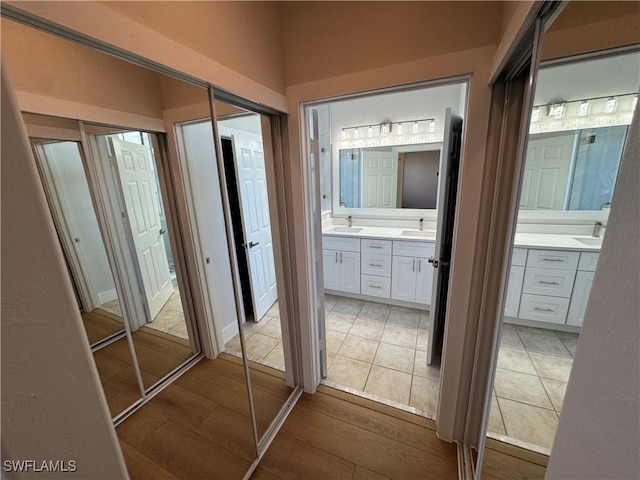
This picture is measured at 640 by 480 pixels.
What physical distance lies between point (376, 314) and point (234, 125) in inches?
96.3

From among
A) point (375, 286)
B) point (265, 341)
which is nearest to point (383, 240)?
point (375, 286)

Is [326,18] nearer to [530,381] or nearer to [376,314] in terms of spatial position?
[530,381]

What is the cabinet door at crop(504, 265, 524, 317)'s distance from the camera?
1006 millimetres

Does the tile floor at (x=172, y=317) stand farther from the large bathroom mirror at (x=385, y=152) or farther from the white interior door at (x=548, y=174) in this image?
the large bathroom mirror at (x=385, y=152)

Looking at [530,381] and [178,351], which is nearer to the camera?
[530,381]

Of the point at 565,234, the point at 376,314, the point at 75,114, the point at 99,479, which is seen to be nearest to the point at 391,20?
the point at 565,234

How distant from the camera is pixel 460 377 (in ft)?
4.46

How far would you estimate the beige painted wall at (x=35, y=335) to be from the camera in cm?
37

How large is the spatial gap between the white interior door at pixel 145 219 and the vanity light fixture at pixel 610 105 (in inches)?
60.3

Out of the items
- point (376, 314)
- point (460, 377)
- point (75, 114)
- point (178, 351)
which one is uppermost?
point (75, 114)

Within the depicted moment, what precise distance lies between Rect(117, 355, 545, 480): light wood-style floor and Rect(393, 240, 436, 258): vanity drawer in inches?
61.2

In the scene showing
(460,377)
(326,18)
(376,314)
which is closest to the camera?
(326,18)

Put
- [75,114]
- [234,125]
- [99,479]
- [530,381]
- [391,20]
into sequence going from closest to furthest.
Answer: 1. [99,479]
2. [75,114]
3. [530,381]
4. [391,20]
5. [234,125]

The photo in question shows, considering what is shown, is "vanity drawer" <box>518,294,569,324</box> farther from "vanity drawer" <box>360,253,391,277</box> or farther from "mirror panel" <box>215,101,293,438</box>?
"vanity drawer" <box>360,253,391,277</box>
